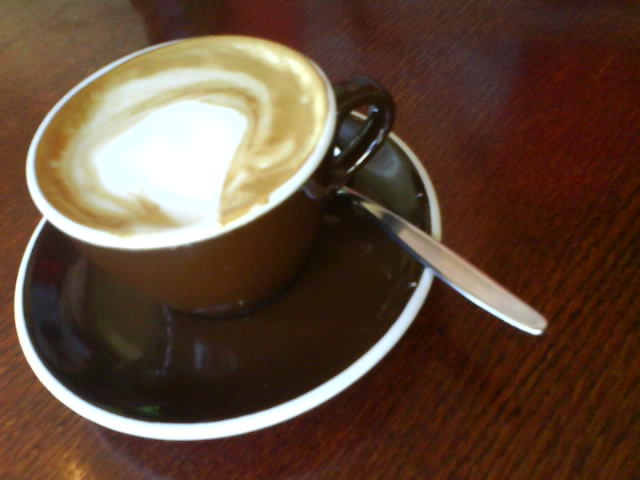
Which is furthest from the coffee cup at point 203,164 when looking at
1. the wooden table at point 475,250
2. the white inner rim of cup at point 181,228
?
the wooden table at point 475,250

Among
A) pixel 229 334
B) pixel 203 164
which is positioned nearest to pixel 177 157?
pixel 203 164

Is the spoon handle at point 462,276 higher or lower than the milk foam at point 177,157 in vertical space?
lower

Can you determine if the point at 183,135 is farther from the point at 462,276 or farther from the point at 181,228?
the point at 462,276

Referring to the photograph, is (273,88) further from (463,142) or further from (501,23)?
(501,23)

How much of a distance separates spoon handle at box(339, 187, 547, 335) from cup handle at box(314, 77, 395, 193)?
57mm

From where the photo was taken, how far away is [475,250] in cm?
47

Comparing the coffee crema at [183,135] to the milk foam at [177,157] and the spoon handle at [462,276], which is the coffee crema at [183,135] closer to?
the milk foam at [177,157]

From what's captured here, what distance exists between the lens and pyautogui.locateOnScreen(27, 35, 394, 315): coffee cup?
35cm

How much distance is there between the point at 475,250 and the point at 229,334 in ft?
0.75

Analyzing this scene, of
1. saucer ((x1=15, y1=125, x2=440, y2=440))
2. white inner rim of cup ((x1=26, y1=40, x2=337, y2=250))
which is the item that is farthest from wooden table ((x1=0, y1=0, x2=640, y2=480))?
white inner rim of cup ((x1=26, y1=40, x2=337, y2=250))

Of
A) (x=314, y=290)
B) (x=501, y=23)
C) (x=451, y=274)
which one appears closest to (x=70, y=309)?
(x=314, y=290)

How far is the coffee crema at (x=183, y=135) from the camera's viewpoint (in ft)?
1.23

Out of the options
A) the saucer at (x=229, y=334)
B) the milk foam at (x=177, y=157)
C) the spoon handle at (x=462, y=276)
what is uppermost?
the milk foam at (x=177, y=157)

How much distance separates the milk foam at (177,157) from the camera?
40 cm
